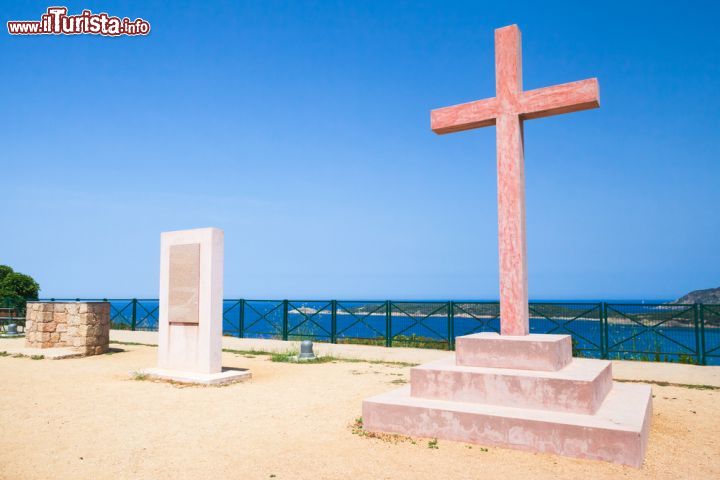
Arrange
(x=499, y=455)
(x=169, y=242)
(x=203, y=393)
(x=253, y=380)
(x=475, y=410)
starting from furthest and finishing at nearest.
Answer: (x=169, y=242)
(x=253, y=380)
(x=203, y=393)
(x=475, y=410)
(x=499, y=455)

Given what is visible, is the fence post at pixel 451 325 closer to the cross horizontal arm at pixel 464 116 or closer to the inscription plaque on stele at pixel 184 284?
the inscription plaque on stele at pixel 184 284

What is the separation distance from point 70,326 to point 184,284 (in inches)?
217

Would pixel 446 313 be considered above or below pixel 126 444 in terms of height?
above

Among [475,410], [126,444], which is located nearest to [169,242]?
[126,444]

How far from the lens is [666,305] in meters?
11.2

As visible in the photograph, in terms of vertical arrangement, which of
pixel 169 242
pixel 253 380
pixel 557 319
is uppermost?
pixel 169 242

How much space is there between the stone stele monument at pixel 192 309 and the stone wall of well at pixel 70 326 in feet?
13.3

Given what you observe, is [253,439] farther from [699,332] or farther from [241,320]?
[241,320]

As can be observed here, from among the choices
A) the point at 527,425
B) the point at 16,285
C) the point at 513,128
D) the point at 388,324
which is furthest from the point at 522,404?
the point at 16,285

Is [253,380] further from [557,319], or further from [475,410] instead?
[557,319]

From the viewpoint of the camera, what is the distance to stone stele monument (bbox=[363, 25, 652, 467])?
4672mm

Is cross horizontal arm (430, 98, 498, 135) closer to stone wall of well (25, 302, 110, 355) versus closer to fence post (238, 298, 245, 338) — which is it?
stone wall of well (25, 302, 110, 355)

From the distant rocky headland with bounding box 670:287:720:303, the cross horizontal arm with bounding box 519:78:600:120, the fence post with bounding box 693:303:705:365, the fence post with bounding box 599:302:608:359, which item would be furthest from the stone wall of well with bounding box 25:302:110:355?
the distant rocky headland with bounding box 670:287:720:303

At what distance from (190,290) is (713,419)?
7.99 m
